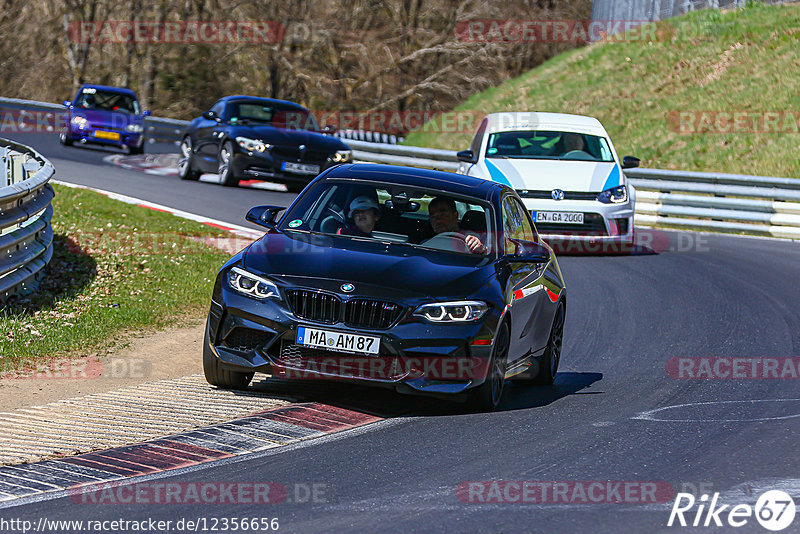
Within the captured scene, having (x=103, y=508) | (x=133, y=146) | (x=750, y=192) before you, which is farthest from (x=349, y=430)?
(x=133, y=146)

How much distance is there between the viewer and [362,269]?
7.58 meters

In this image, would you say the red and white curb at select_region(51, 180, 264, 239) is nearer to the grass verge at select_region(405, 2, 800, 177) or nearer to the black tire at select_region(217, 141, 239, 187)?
the black tire at select_region(217, 141, 239, 187)

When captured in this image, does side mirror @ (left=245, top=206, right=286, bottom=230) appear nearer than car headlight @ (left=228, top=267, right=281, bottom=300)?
No

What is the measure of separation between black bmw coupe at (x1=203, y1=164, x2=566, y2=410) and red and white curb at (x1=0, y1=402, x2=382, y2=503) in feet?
0.92

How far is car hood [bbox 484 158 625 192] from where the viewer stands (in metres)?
16.1

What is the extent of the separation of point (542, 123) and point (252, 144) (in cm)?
557

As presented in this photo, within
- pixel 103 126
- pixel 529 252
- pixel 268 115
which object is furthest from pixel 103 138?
pixel 529 252

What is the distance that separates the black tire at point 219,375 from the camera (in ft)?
25.6

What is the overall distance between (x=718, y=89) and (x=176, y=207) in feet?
63.3

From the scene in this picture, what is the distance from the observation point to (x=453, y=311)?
24.4 feet

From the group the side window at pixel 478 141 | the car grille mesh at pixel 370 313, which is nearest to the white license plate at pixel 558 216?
the side window at pixel 478 141

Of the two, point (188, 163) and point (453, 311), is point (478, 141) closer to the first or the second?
point (188, 163)

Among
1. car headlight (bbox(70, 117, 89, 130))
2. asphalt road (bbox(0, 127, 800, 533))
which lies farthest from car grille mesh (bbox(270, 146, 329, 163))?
car headlight (bbox(70, 117, 89, 130))

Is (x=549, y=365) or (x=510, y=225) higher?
(x=510, y=225)
